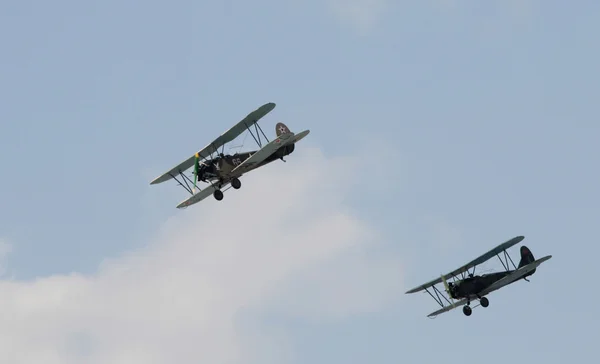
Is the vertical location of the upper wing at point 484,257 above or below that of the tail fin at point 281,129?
below

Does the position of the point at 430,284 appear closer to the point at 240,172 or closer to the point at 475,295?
the point at 475,295

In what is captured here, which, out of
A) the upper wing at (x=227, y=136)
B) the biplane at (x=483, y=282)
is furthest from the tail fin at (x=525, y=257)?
the upper wing at (x=227, y=136)

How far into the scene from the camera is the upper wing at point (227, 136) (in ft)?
172

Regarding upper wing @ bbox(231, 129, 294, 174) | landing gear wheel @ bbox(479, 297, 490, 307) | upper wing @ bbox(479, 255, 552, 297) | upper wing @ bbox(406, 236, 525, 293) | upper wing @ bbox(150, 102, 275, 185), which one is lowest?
landing gear wheel @ bbox(479, 297, 490, 307)

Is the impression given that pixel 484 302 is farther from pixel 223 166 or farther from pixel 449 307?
pixel 223 166

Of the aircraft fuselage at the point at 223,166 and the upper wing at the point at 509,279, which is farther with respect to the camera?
the upper wing at the point at 509,279

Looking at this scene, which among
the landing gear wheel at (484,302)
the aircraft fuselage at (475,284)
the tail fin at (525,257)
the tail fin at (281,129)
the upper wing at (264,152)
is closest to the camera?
the upper wing at (264,152)

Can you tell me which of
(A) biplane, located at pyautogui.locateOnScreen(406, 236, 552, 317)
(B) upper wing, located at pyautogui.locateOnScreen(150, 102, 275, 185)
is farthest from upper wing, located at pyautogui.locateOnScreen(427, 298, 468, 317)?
(B) upper wing, located at pyautogui.locateOnScreen(150, 102, 275, 185)

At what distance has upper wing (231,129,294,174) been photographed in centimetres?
5231

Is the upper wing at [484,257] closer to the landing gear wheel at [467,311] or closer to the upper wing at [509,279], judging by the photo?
the upper wing at [509,279]

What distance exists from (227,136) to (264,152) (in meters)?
2.50

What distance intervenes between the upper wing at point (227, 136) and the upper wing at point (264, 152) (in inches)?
60.2

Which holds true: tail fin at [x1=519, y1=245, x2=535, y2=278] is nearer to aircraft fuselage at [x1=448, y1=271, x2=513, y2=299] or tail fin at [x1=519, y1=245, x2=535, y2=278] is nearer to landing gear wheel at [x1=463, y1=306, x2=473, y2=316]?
aircraft fuselage at [x1=448, y1=271, x2=513, y2=299]

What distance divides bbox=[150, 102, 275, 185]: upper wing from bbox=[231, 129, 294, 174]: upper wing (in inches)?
60.2
